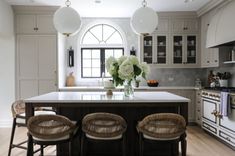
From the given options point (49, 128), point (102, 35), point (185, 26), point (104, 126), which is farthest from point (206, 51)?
point (49, 128)

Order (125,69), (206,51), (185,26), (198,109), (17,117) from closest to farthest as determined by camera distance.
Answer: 1. (125,69)
2. (17,117)
3. (198,109)
4. (206,51)
5. (185,26)

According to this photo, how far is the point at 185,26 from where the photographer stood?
252 inches

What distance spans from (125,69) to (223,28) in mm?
2473

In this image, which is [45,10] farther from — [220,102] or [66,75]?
[220,102]

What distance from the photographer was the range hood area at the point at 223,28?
439cm

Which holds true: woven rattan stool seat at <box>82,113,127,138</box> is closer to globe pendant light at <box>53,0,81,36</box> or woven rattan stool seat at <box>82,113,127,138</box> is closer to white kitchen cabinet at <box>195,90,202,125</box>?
globe pendant light at <box>53,0,81,36</box>

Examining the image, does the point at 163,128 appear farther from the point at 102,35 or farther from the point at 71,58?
the point at 102,35

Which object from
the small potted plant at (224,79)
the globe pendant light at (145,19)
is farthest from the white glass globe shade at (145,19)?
the small potted plant at (224,79)

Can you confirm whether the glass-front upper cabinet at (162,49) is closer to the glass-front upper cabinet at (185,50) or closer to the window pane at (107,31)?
the glass-front upper cabinet at (185,50)

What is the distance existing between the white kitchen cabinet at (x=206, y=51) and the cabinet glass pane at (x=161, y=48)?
908mm

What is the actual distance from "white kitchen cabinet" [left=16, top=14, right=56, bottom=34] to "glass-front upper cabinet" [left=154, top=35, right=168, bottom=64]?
2.58m

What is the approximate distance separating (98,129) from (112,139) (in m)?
0.18

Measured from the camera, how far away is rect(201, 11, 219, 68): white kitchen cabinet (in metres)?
5.50

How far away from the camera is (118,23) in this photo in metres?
6.79
